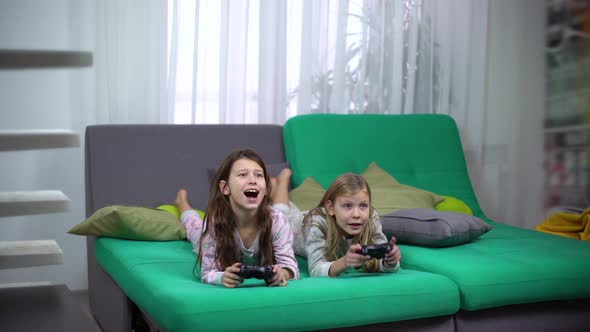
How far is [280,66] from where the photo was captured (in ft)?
12.4

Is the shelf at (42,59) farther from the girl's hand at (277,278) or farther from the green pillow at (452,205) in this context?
the green pillow at (452,205)

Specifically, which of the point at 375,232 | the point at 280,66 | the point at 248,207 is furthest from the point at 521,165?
the point at 248,207

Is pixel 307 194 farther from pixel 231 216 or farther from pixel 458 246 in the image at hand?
pixel 231 216

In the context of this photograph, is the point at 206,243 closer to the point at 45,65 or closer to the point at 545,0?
the point at 45,65

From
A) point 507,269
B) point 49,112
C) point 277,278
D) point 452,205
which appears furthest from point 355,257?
point 49,112

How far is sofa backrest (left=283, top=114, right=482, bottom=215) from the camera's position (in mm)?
3381

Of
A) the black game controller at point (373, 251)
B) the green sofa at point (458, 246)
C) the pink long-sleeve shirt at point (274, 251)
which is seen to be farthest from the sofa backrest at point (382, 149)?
the black game controller at point (373, 251)

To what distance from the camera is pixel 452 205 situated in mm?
3279

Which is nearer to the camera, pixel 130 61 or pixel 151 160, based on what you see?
pixel 151 160

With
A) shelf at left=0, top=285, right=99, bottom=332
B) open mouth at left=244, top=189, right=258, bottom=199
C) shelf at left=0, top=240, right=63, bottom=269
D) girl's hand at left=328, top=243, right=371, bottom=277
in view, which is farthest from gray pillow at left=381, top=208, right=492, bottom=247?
shelf at left=0, top=240, right=63, bottom=269

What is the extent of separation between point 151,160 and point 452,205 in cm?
138

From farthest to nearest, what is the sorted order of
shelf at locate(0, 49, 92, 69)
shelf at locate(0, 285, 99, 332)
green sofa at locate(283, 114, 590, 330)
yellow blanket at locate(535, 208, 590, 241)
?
yellow blanket at locate(535, 208, 590, 241) → green sofa at locate(283, 114, 590, 330) → shelf at locate(0, 285, 99, 332) → shelf at locate(0, 49, 92, 69)

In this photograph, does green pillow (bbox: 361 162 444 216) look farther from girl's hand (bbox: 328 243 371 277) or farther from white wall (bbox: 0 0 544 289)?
white wall (bbox: 0 0 544 289)

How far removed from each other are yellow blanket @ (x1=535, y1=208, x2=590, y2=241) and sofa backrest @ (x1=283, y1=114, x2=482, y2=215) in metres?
0.34
